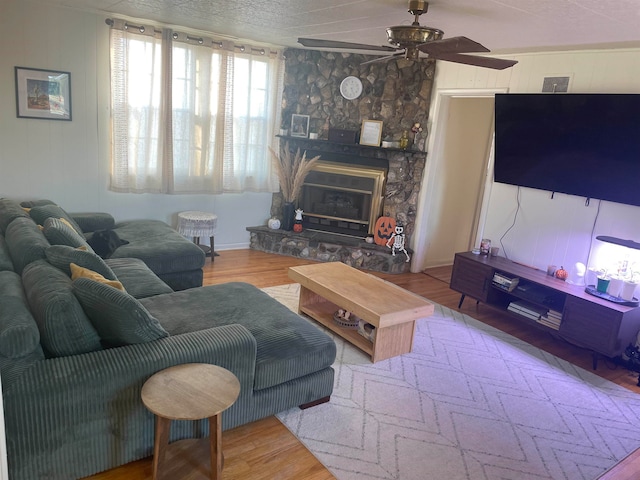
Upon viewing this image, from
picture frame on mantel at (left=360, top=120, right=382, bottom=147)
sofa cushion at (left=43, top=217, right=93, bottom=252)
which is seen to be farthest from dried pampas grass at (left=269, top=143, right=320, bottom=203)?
sofa cushion at (left=43, top=217, right=93, bottom=252)

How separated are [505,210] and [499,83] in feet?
4.08

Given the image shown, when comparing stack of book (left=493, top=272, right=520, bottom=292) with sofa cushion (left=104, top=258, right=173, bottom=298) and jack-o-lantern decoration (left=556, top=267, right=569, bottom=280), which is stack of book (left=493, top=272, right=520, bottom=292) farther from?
sofa cushion (left=104, top=258, right=173, bottom=298)

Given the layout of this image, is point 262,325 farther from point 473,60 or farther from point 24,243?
point 473,60

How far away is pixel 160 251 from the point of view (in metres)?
3.91

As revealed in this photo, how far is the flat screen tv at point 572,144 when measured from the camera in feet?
11.2

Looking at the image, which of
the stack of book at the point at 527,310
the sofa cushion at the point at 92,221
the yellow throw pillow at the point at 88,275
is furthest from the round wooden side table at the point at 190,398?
the stack of book at the point at 527,310

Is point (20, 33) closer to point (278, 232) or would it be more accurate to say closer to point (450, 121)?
point (278, 232)

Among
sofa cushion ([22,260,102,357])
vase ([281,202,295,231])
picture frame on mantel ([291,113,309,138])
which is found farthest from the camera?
vase ([281,202,295,231])

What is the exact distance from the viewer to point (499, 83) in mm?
4559

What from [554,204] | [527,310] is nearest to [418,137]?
[554,204]

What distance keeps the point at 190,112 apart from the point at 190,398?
12.6 feet

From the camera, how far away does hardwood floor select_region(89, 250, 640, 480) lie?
2213mm

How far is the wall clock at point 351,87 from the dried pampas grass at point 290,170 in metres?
0.81

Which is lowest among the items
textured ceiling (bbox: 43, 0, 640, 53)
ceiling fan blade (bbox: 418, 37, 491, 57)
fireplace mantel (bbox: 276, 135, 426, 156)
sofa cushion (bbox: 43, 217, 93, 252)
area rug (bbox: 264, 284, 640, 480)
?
area rug (bbox: 264, 284, 640, 480)
